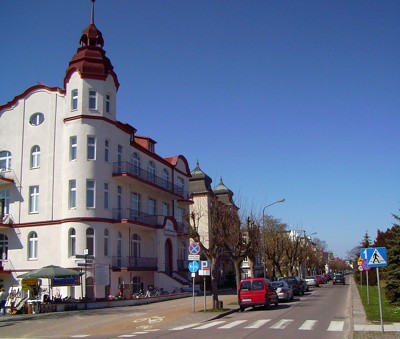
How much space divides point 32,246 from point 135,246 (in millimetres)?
8840

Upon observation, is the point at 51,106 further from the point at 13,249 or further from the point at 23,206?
the point at 13,249

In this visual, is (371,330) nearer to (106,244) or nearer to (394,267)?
(394,267)

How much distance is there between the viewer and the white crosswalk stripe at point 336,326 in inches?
665

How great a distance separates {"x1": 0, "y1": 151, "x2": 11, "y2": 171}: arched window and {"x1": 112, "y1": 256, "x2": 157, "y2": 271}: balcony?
12.4 meters

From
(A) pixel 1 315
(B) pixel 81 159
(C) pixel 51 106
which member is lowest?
(A) pixel 1 315

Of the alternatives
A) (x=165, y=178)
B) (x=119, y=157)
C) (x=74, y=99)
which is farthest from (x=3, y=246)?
(x=165, y=178)

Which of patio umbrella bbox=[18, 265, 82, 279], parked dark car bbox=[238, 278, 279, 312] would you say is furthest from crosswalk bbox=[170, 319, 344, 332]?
patio umbrella bbox=[18, 265, 82, 279]

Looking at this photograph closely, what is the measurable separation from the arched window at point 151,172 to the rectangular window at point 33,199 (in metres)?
10.5

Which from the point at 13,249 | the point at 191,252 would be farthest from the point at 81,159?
the point at 191,252

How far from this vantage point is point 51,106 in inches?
1613

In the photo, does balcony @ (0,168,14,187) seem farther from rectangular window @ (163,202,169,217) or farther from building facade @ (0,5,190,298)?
rectangular window @ (163,202,169,217)

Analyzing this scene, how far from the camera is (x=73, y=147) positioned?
39.0 meters

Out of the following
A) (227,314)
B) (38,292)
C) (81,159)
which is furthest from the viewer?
(81,159)

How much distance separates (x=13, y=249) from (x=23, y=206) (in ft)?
11.9
